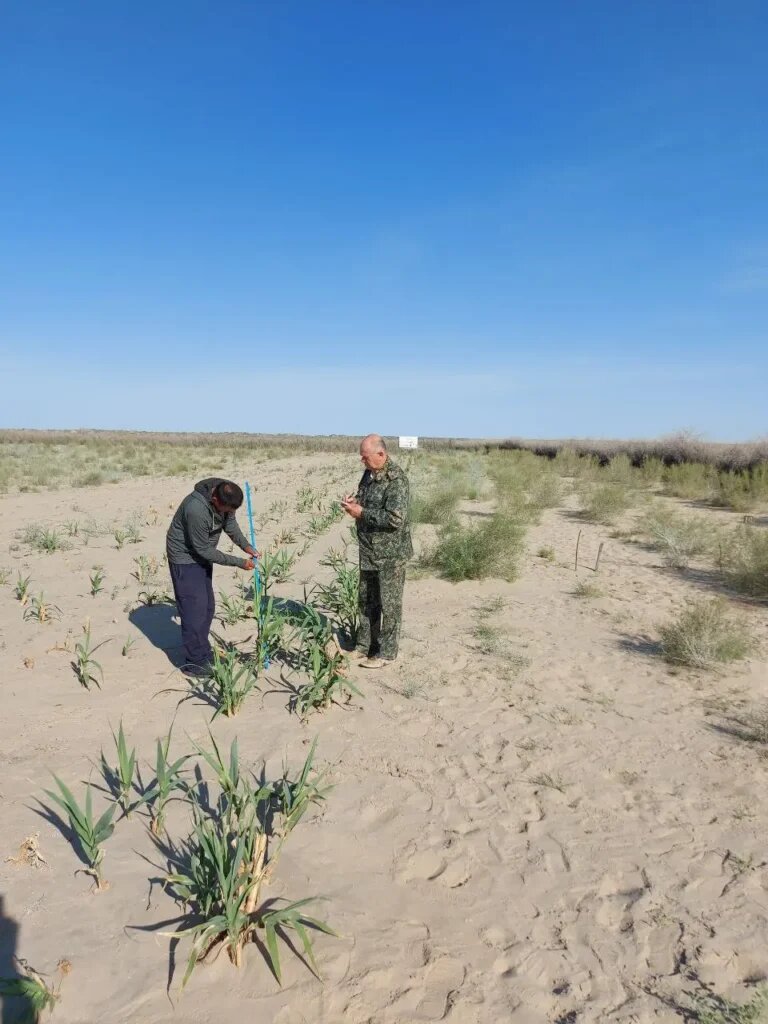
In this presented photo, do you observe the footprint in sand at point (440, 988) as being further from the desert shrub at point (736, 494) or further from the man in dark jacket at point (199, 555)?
the desert shrub at point (736, 494)

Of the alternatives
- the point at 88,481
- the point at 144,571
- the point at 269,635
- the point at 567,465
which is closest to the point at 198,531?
the point at 269,635

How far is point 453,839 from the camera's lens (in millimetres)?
2773

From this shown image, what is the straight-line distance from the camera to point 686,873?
2590 mm

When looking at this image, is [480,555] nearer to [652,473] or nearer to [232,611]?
[232,611]

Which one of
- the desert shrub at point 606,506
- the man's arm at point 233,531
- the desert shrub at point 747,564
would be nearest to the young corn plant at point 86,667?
the man's arm at point 233,531

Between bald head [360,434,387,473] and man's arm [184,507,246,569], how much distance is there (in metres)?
1.17

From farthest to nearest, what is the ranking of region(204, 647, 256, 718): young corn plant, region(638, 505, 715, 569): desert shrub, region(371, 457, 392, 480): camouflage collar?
region(638, 505, 715, 569): desert shrub, region(371, 457, 392, 480): camouflage collar, region(204, 647, 256, 718): young corn plant

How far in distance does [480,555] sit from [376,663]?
10.5 feet

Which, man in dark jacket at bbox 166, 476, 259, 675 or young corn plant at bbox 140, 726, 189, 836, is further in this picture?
man in dark jacket at bbox 166, 476, 259, 675

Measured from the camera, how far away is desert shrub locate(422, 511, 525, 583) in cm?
746

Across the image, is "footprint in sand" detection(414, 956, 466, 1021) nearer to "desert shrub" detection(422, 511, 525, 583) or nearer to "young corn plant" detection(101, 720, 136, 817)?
"young corn plant" detection(101, 720, 136, 817)

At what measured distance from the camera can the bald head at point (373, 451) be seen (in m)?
4.19

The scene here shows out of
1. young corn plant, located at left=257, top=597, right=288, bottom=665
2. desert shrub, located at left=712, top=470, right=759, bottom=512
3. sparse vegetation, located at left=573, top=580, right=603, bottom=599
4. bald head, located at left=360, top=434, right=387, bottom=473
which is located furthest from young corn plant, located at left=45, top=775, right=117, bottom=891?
desert shrub, located at left=712, top=470, right=759, bottom=512

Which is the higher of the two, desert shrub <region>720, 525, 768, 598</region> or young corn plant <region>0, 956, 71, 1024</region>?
desert shrub <region>720, 525, 768, 598</region>
